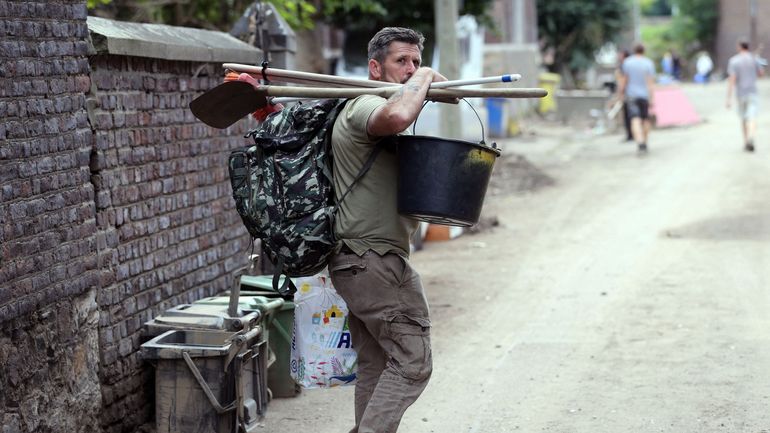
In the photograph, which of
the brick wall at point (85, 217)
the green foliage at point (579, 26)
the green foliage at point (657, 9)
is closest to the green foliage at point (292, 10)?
the brick wall at point (85, 217)

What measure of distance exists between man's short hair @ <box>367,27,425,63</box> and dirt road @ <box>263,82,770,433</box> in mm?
2260

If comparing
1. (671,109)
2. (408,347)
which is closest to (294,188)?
(408,347)

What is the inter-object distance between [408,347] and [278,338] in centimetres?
217

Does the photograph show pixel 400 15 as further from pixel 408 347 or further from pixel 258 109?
pixel 408 347

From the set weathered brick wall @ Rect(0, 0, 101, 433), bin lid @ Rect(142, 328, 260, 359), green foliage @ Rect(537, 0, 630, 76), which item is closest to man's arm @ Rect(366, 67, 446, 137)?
weathered brick wall @ Rect(0, 0, 101, 433)

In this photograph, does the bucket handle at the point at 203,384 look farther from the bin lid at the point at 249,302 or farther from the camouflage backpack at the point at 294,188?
the camouflage backpack at the point at 294,188

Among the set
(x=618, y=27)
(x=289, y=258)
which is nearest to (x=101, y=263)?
(x=289, y=258)

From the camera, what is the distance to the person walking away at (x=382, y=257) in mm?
4332

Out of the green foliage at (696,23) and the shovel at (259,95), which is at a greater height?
the green foliage at (696,23)

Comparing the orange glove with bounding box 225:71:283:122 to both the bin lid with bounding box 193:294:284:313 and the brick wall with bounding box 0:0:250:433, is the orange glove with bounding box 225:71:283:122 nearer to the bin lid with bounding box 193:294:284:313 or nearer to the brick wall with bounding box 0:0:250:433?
the brick wall with bounding box 0:0:250:433

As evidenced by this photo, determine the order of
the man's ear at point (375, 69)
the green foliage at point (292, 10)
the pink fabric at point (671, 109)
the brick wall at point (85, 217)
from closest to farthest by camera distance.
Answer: the man's ear at point (375, 69) → the brick wall at point (85, 217) → the green foliage at point (292, 10) → the pink fabric at point (671, 109)

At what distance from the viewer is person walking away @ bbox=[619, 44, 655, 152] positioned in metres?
18.6

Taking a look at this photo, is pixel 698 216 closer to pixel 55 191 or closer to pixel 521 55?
pixel 55 191

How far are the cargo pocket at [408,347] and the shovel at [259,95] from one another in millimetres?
936
